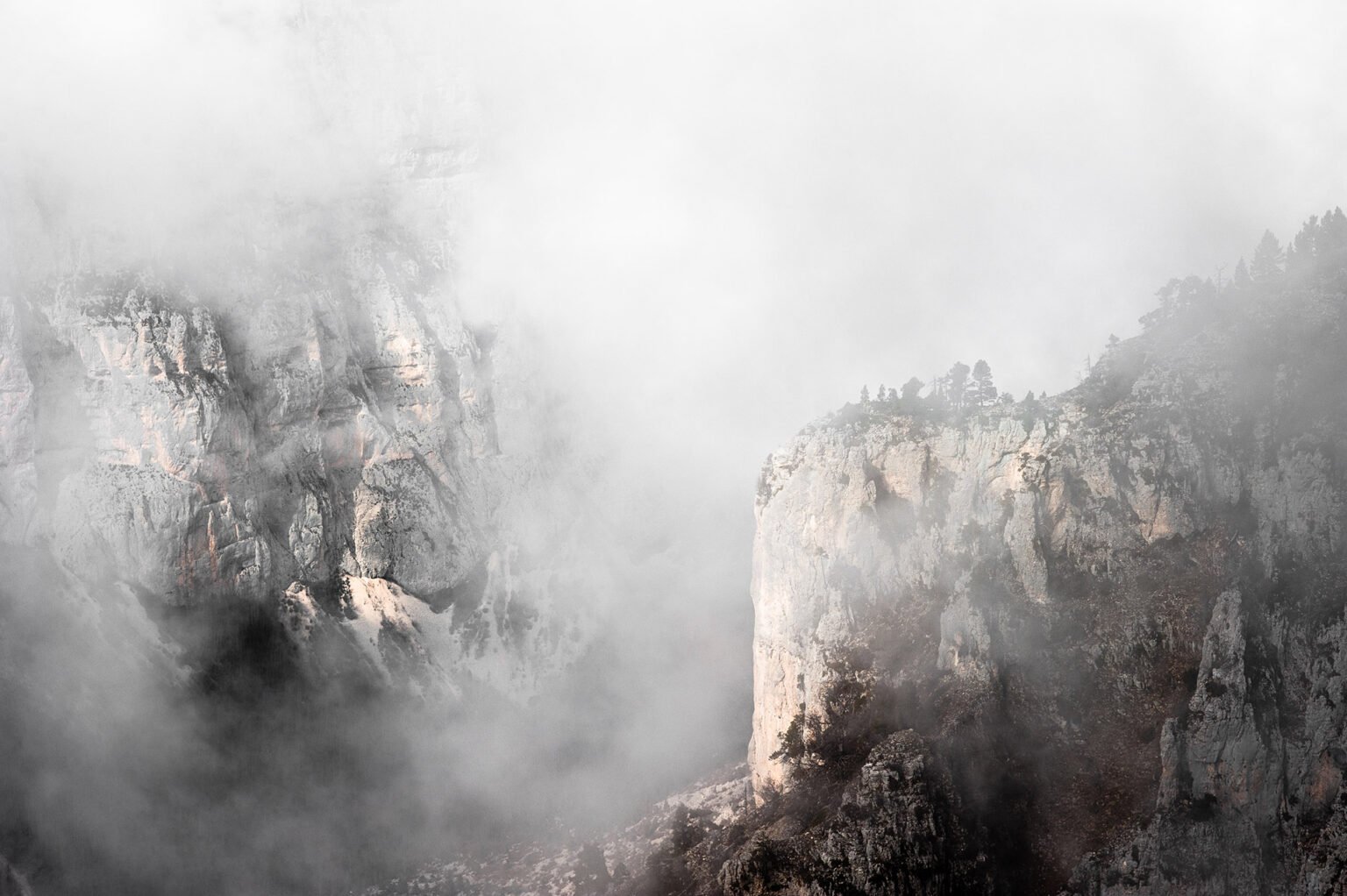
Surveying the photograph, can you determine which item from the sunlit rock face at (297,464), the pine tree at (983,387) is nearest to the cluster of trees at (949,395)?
the pine tree at (983,387)

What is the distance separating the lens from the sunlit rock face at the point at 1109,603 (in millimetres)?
36969

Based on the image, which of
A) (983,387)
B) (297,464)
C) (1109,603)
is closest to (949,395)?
(983,387)

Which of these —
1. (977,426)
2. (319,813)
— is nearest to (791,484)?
(977,426)

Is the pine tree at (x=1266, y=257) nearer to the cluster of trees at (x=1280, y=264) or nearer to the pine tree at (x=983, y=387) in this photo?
the cluster of trees at (x=1280, y=264)

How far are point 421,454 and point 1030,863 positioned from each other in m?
61.1

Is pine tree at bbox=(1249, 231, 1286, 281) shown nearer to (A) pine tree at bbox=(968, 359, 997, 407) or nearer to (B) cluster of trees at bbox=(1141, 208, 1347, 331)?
(B) cluster of trees at bbox=(1141, 208, 1347, 331)

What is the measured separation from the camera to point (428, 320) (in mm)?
85500

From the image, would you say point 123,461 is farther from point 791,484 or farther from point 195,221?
point 791,484

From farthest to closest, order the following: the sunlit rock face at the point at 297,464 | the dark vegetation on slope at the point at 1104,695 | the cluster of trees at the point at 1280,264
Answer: the sunlit rock face at the point at 297,464 < the cluster of trees at the point at 1280,264 < the dark vegetation on slope at the point at 1104,695

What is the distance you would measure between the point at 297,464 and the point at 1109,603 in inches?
2504

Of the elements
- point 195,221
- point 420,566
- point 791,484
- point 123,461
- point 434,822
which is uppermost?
point 195,221

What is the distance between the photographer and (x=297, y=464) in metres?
77.1

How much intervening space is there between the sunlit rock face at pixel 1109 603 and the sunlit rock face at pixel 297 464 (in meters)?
38.2

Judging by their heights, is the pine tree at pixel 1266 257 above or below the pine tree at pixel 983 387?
above
